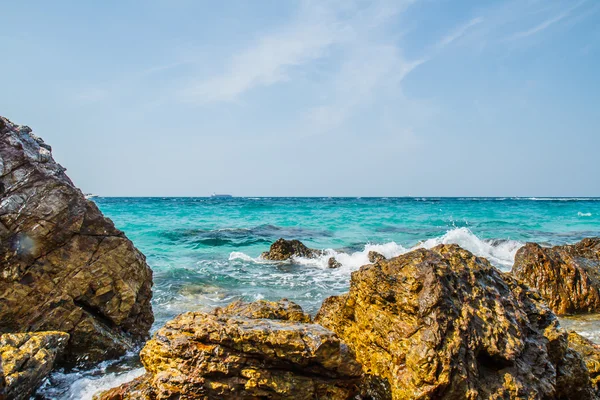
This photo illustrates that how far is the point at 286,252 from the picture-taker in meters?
16.2

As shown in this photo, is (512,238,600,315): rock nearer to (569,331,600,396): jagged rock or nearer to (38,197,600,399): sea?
(38,197,600,399): sea

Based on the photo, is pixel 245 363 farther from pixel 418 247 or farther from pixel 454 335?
pixel 418 247

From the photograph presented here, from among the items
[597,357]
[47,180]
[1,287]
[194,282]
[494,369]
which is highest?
[47,180]

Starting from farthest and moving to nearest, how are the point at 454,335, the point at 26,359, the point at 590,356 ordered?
the point at 590,356 → the point at 26,359 → the point at 454,335

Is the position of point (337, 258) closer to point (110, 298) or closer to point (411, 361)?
point (110, 298)

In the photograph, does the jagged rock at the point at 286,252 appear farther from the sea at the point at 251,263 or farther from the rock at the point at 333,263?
the rock at the point at 333,263

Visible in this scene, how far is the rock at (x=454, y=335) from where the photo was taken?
3.58 m

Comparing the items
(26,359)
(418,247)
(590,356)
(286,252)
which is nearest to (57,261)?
(26,359)

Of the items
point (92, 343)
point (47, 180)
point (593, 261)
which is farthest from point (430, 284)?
point (593, 261)

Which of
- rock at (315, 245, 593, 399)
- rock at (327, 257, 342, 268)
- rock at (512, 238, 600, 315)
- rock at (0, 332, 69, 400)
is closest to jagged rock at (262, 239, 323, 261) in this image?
rock at (327, 257, 342, 268)

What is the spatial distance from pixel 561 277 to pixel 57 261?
9.94m

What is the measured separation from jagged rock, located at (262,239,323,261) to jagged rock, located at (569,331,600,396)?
1148 cm

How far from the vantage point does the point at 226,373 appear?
3523 mm

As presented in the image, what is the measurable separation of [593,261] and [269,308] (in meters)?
9.32
